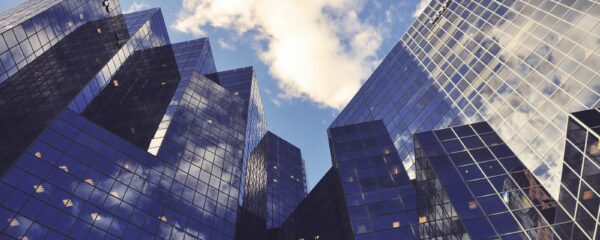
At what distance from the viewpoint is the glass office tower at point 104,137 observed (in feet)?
122

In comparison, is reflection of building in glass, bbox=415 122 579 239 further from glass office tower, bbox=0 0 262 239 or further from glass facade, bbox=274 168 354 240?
glass office tower, bbox=0 0 262 239

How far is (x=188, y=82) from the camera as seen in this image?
71.2 m

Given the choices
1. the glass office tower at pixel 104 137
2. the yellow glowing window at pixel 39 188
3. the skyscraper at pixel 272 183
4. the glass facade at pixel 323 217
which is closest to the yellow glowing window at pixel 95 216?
the glass office tower at pixel 104 137

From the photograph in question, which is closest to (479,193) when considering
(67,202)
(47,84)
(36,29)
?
(67,202)

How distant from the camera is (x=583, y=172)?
106 feet

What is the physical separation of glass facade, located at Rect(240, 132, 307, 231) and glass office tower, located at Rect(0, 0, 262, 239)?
10118 millimetres

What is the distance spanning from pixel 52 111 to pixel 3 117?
5229 millimetres

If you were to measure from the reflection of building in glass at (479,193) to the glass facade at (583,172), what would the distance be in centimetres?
145

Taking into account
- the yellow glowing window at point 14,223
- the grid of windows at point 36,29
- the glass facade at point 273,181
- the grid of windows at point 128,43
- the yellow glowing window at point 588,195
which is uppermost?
the grid of windows at point 36,29

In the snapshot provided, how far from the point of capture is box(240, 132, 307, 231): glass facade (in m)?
70.9

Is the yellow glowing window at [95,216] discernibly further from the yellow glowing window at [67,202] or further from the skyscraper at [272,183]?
the skyscraper at [272,183]

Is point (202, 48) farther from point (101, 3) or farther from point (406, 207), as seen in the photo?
point (406, 207)

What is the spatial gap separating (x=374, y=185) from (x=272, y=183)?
44.4m

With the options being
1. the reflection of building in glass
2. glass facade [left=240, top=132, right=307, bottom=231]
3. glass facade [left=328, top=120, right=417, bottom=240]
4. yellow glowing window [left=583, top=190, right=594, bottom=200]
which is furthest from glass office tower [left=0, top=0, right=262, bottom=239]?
yellow glowing window [left=583, top=190, right=594, bottom=200]
